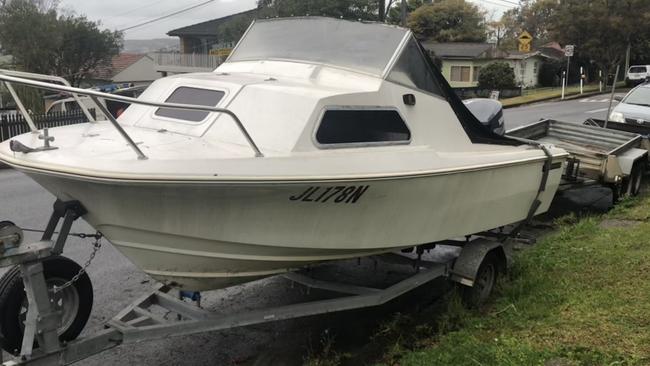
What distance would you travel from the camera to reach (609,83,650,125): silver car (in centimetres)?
1136

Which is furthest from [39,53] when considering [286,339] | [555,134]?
[286,339]

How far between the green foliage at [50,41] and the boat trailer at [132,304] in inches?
1351

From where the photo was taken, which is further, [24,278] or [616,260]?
[616,260]

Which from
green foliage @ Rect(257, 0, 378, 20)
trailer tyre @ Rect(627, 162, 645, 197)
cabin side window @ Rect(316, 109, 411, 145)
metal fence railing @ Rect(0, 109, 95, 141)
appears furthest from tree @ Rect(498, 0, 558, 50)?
cabin side window @ Rect(316, 109, 411, 145)

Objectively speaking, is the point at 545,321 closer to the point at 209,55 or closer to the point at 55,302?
the point at 55,302

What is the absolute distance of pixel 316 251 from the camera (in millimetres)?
4141

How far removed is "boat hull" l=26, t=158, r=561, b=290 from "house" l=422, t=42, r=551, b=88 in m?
41.8

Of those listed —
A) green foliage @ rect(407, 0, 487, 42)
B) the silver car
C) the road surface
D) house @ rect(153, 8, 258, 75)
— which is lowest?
the road surface

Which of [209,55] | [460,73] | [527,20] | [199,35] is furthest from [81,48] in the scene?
[527,20]

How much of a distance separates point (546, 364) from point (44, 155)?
3308 mm

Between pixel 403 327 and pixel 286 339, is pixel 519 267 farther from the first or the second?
pixel 286 339

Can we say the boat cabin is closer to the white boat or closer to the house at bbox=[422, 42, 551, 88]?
the white boat

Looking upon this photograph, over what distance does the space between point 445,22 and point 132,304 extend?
55.9m

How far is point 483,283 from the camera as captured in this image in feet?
17.3
